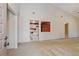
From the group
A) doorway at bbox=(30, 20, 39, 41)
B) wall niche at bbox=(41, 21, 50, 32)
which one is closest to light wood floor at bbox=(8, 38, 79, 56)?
doorway at bbox=(30, 20, 39, 41)

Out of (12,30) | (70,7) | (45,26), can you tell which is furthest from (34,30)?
(70,7)

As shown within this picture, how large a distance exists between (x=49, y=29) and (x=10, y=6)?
0.82 meters

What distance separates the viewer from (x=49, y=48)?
3.03 metres

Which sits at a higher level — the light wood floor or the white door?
the white door

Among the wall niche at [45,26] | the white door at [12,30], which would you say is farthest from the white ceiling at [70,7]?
the white door at [12,30]

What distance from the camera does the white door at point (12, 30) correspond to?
9.82 feet

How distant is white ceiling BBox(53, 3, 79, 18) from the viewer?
9.81ft

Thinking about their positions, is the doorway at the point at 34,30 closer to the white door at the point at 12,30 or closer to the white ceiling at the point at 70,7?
the white door at the point at 12,30

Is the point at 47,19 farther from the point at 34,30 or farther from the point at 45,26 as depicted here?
the point at 34,30

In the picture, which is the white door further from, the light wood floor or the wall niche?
the wall niche

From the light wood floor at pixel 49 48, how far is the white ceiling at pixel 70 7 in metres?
0.49

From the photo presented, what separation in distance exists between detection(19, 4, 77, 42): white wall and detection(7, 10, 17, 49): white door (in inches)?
4.2

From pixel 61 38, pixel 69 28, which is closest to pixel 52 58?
pixel 61 38

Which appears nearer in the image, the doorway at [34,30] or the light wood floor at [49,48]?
the light wood floor at [49,48]
